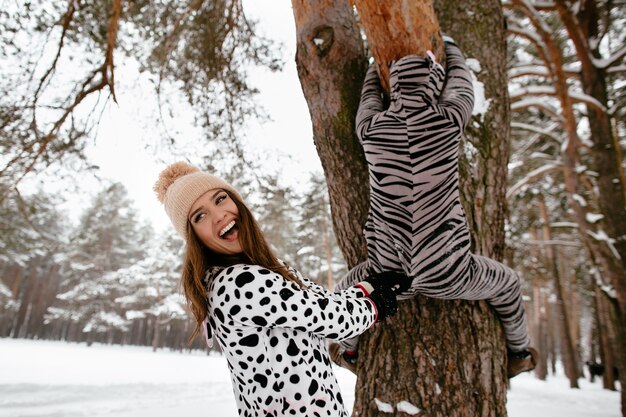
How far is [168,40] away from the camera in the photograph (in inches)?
168

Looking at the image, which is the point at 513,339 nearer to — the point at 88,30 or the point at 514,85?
the point at 88,30

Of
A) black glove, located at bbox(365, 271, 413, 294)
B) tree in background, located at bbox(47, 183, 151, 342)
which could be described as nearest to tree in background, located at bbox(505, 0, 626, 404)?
black glove, located at bbox(365, 271, 413, 294)

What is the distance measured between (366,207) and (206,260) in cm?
80

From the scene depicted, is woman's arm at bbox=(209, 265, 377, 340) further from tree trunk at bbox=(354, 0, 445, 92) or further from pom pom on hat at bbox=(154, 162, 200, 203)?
tree trunk at bbox=(354, 0, 445, 92)

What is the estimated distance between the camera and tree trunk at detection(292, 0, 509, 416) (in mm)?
1580

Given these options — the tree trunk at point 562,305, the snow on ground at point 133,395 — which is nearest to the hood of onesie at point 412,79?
the snow on ground at point 133,395

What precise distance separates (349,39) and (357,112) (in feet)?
1.56

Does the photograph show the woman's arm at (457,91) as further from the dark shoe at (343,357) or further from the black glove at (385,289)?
the dark shoe at (343,357)

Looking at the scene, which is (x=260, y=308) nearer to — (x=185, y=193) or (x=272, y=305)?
(x=272, y=305)

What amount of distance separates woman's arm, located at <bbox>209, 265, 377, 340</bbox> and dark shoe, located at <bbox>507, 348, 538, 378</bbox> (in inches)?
36.7

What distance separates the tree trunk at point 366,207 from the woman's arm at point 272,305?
458 millimetres

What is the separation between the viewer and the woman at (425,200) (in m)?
1.56

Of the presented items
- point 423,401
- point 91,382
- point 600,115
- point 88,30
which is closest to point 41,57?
point 88,30

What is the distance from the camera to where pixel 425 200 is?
1.56 m
